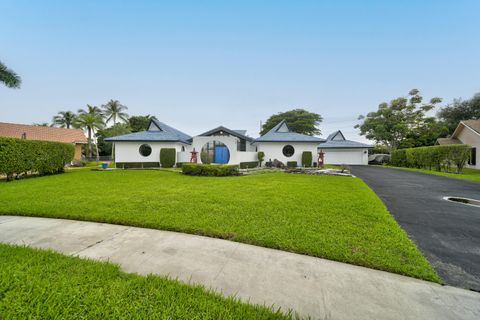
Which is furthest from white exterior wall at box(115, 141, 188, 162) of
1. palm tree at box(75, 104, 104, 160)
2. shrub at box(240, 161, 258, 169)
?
palm tree at box(75, 104, 104, 160)

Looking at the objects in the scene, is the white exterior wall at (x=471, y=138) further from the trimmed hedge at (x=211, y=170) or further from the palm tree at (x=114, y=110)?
the palm tree at (x=114, y=110)

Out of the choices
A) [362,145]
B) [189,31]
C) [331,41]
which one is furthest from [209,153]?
[362,145]

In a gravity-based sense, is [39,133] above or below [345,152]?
above

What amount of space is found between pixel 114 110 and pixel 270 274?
1769 inches

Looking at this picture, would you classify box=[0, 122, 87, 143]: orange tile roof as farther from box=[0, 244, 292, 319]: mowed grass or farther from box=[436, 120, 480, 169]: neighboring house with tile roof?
box=[436, 120, 480, 169]: neighboring house with tile roof

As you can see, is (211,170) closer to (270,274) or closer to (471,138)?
(270,274)

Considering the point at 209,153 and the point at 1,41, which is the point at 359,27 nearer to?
the point at 209,153

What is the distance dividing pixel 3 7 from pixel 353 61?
88.0 feet

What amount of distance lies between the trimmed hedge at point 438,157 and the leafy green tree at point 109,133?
46.1 meters

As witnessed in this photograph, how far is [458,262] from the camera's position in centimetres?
301

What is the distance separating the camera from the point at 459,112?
28.6 meters

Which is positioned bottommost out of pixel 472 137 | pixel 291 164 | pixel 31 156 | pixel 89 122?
pixel 291 164

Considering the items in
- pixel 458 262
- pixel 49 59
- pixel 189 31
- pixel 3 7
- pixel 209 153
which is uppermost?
pixel 189 31

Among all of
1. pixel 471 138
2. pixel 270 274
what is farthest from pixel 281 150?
pixel 471 138
